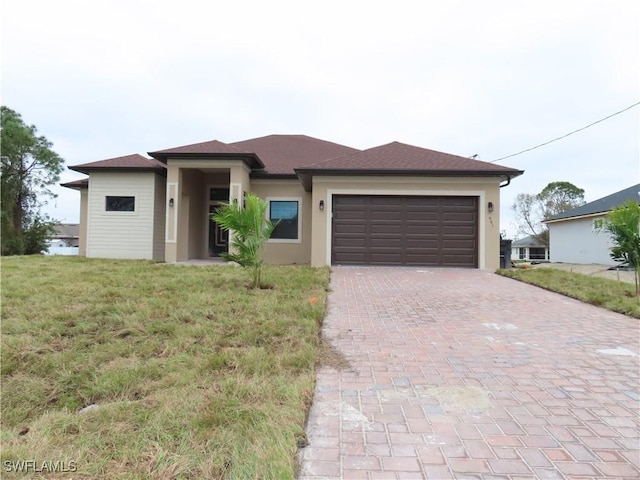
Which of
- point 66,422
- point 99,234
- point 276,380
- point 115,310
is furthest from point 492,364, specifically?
point 99,234

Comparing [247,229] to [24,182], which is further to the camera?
[24,182]

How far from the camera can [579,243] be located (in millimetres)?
19219

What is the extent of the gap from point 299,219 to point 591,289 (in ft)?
29.2

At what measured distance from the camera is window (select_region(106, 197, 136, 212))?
1305cm

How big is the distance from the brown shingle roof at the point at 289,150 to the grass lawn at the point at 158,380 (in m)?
8.83

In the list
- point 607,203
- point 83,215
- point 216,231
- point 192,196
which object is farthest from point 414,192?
point 607,203

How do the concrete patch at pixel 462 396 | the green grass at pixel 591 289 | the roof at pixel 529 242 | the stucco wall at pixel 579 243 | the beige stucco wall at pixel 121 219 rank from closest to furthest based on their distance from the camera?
the concrete patch at pixel 462 396
the green grass at pixel 591 289
the beige stucco wall at pixel 121 219
the stucco wall at pixel 579 243
the roof at pixel 529 242

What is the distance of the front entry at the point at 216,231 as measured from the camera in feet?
47.0

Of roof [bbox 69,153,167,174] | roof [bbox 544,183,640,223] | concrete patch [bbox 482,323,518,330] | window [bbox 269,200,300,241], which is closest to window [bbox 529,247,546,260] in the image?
roof [bbox 544,183,640,223]

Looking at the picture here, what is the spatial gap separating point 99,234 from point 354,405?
1351cm

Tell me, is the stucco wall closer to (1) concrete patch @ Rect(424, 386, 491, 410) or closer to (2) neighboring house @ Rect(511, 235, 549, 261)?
(1) concrete patch @ Rect(424, 386, 491, 410)

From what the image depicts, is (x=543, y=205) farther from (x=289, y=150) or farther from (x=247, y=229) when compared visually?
(x=247, y=229)

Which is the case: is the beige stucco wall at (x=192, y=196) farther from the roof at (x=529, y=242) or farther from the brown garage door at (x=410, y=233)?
the roof at (x=529, y=242)

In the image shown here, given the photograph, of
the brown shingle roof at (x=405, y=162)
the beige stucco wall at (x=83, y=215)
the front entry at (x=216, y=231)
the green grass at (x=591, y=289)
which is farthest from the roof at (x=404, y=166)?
the beige stucco wall at (x=83, y=215)
